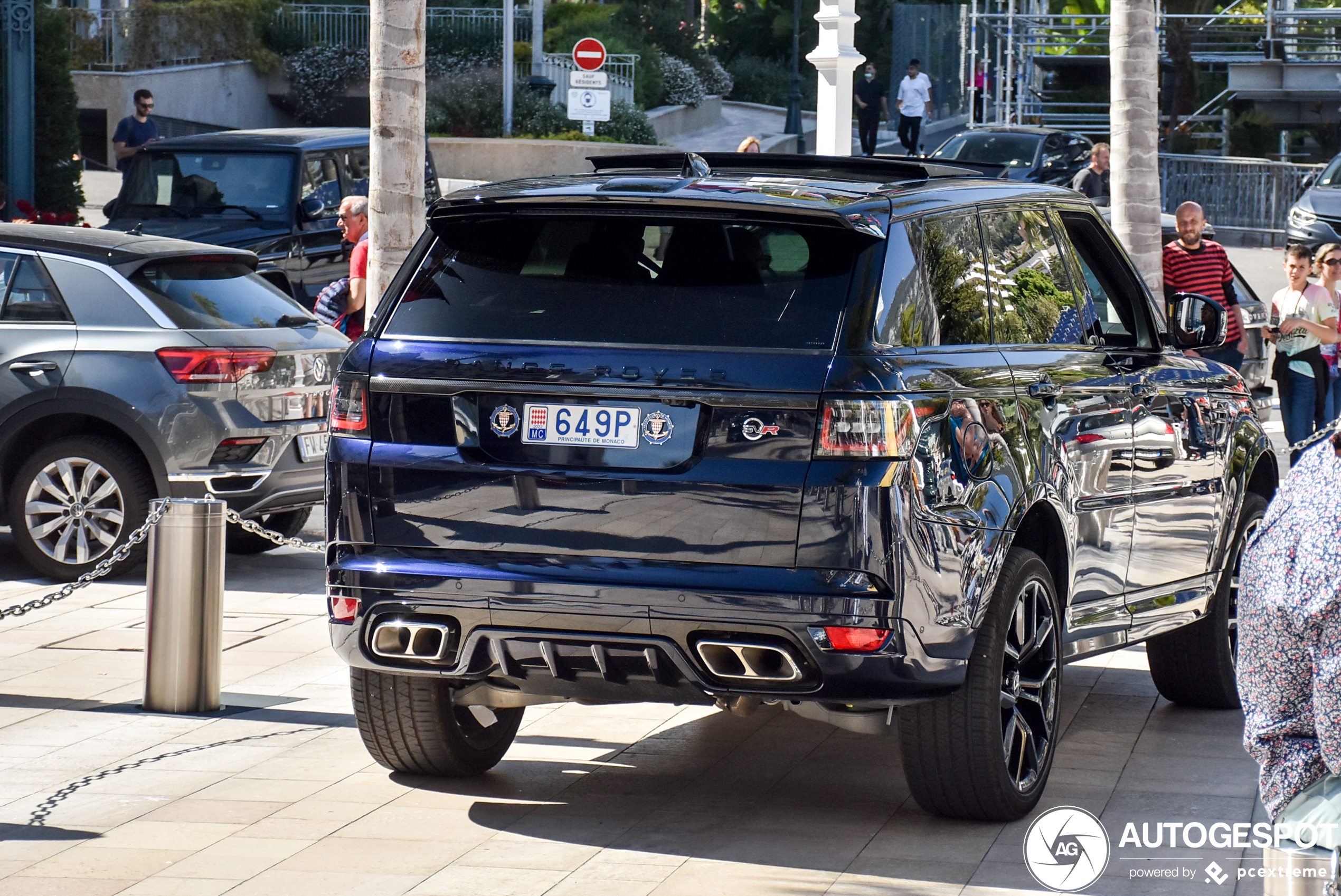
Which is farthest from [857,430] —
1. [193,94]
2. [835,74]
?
[193,94]

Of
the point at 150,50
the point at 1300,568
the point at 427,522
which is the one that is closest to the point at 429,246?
the point at 427,522

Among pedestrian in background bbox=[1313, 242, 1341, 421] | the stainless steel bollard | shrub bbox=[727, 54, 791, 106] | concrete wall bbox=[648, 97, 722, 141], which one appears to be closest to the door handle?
the stainless steel bollard

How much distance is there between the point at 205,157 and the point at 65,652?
8614 millimetres

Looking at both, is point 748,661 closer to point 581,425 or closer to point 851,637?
point 851,637

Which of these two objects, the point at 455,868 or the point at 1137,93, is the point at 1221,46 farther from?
the point at 455,868

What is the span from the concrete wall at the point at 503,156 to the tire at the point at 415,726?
2465cm

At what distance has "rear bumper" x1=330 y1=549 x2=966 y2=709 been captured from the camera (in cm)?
492

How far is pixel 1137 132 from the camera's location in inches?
446

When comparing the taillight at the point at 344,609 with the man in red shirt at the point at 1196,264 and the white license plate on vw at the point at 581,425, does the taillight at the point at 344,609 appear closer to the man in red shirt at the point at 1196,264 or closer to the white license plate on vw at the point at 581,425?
the white license plate on vw at the point at 581,425

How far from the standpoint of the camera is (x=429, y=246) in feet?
18.0

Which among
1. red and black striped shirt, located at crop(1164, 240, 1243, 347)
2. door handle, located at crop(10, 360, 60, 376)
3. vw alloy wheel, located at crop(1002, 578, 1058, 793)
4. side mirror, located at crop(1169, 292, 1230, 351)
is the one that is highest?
red and black striped shirt, located at crop(1164, 240, 1243, 347)

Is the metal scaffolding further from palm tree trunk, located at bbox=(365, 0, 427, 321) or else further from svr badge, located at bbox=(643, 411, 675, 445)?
svr badge, located at bbox=(643, 411, 675, 445)

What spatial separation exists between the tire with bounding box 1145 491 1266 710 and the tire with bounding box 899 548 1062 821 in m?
1.53

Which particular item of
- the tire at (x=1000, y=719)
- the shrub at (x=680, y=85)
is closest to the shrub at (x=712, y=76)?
the shrub at (x=680, y=85)
